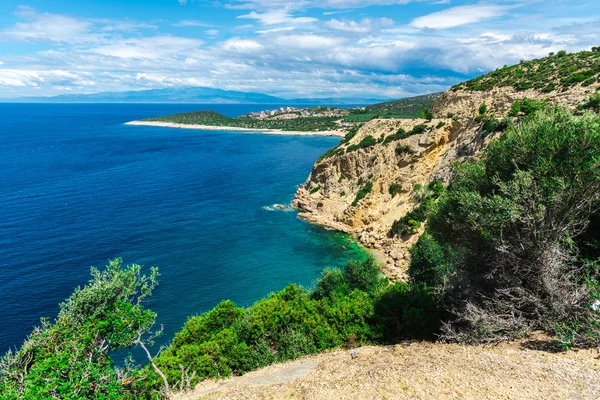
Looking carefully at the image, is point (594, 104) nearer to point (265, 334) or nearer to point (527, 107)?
point (527, 107)

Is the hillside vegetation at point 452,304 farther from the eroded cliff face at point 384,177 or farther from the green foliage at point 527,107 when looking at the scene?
the green foliage at point 527,107

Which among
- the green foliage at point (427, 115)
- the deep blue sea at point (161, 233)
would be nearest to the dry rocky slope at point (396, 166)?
the green foliage at point (427, 115)

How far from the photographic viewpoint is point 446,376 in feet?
35.7

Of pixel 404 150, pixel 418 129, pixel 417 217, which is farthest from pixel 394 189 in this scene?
pixel 418 129

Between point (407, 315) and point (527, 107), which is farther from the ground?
point (527, 107)

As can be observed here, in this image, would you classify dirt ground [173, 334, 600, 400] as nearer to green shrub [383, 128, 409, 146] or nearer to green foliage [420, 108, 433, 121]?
green shrub [383, 128, 409, 146]

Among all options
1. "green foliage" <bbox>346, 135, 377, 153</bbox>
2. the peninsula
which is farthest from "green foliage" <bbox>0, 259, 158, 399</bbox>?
the peninsula

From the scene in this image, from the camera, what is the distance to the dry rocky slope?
36500 millimetres

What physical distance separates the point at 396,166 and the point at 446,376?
35.5m

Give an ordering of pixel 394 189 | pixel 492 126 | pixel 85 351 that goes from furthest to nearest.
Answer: pixel 394 189, pixel 492 126, pixel 85 351

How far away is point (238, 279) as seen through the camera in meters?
33.0

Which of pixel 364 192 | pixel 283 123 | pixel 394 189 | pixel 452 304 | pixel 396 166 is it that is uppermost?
pixel 283 123

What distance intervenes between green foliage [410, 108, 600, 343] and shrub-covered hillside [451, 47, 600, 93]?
95.1 ft

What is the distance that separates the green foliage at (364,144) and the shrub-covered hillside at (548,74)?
1343cm
